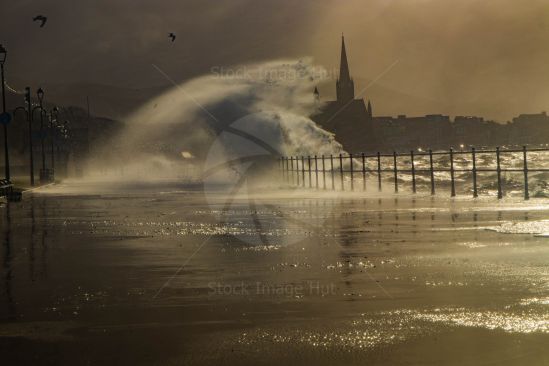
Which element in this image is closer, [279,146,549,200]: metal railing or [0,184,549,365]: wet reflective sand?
[0,184,549,365]: wet reflective sand

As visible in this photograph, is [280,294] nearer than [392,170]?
Yes

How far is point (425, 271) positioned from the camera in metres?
12.2

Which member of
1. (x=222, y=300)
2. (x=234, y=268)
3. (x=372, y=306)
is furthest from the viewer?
(x=234, y=268)

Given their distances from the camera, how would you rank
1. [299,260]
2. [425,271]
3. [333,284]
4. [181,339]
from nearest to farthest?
1. [181,339]
2. [333,284]
3. [425,271]
4. [299,260]

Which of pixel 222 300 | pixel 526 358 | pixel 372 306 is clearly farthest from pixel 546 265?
pixel 526 358

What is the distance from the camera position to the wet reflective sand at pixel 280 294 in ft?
24.1

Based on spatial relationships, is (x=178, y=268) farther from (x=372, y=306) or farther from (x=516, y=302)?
(x=516, y=302)

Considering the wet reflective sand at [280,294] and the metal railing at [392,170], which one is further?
the metal railing at [392,170]

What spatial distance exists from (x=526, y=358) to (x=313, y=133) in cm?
7885

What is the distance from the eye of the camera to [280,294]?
10391 mm

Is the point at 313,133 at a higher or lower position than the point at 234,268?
higher

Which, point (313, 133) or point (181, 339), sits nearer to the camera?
point (181, 339)

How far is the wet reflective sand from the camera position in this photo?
24.1ft

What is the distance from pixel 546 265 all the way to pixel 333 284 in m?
3.12
